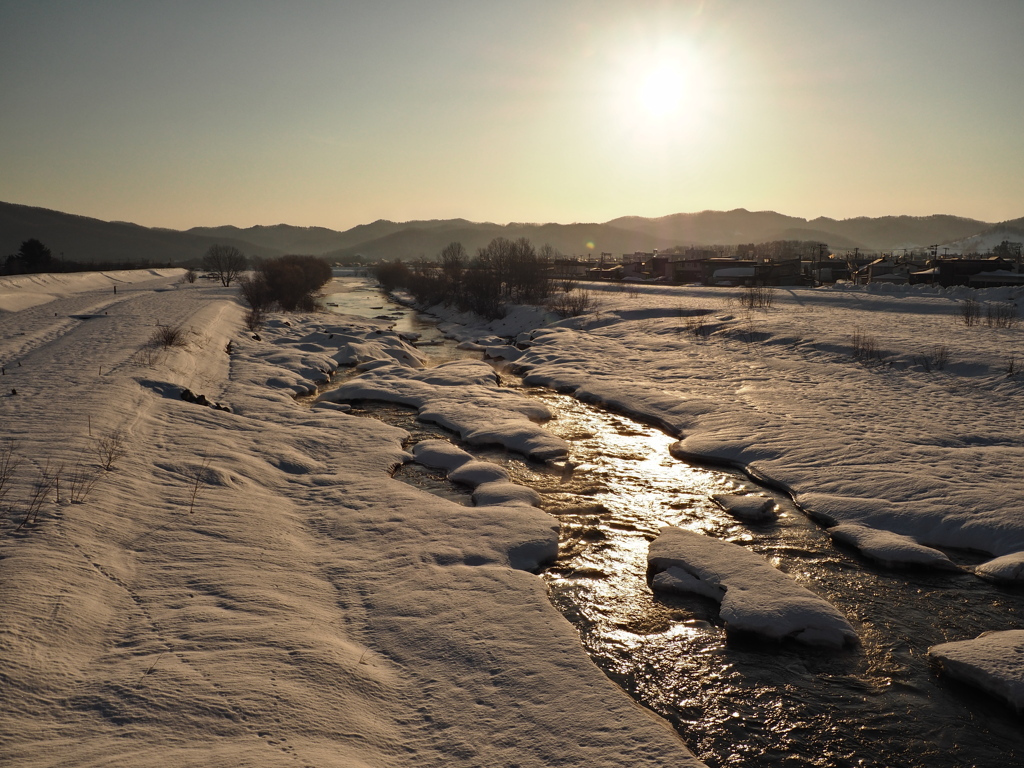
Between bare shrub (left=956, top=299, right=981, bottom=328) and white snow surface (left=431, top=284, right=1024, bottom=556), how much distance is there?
51cm

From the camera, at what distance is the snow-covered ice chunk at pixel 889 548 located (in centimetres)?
793

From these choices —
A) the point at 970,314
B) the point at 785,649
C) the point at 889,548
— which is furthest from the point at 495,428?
the point at 970,314

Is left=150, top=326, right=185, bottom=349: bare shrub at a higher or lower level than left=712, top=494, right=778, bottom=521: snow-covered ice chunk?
higher

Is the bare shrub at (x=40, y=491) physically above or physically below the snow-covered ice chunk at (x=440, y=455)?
above

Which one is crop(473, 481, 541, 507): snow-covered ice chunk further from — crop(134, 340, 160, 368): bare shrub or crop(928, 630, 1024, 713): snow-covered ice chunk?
crop(134, 340, 160, 368): bare shrub

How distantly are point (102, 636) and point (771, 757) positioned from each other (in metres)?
6.14

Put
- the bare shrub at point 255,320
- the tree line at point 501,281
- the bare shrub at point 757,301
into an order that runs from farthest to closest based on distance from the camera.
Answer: the tree line at point 501,281 < the bare shrub at point 757,301 < the bare shrub at point 255,320

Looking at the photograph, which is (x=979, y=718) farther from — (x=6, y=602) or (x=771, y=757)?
(x=6, y=602)

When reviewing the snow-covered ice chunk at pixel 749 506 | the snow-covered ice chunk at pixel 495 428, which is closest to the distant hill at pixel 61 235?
the snow-covered ice chunk at pixel 495 428

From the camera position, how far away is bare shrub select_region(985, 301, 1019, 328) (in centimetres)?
2232

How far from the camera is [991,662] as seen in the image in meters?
5.79

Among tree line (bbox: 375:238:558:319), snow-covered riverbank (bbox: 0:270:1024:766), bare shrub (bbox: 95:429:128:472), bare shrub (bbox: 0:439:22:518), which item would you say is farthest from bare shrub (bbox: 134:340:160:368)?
tree line (bbox: 375:238:558:319)

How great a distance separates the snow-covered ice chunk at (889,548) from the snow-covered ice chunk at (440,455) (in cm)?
675

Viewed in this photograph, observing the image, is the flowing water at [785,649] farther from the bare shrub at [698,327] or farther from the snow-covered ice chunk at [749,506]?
the bare shrub at [698,327]
